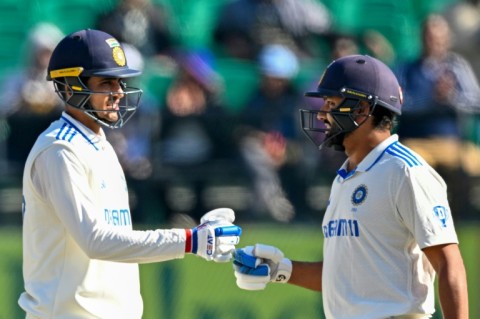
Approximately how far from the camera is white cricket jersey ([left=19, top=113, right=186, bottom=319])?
4898mm

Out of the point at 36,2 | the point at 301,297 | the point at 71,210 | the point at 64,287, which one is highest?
the point at 36,2

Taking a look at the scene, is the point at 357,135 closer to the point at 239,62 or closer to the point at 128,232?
the point at 128,232

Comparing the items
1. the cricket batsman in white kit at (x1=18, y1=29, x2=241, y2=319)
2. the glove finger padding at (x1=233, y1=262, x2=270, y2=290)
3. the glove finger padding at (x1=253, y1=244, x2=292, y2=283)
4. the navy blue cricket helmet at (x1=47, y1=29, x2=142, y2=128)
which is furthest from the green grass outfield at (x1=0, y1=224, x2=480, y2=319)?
the navy blue cricket helmet at (x1=47, y1=29, x2=142, y2=128)

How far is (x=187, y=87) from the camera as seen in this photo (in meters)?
10.2

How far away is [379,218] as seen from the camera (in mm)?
4785

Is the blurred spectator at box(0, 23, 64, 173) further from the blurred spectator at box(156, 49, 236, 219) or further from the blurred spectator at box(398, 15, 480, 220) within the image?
the blurred spectator at box(398, 15, 480, 220)

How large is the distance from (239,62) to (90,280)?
20.1 ft

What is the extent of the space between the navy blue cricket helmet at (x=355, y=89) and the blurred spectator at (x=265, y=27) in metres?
5.66

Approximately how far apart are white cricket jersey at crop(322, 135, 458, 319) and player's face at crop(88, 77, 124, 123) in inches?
48.1

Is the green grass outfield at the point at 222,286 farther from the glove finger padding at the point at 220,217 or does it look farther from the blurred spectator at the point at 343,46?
the blurred spectator at the point at 343,46

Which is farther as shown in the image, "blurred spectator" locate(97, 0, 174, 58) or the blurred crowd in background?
"blurred spectator" locate(97, 0, 174, 58)

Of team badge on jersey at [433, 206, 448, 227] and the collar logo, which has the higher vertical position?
the collar logo

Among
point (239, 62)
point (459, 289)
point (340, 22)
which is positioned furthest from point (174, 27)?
point (459, 289)

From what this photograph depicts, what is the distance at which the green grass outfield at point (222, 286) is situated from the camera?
26.7 ft
